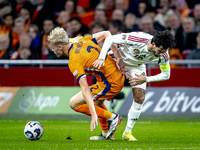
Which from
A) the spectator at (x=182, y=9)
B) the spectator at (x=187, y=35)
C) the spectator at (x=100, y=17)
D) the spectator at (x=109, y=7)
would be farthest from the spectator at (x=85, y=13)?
the spectator at (x=187, y=35)

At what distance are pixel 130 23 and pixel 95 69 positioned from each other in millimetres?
5853

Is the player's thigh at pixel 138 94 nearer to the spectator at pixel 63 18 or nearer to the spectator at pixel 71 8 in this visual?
the spectator at pixel 63 18

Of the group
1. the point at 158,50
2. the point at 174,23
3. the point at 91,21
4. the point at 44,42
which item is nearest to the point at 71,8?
the point at 91,21

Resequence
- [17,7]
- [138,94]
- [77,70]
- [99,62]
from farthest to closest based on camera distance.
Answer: [17,7]
[138,94]
[99,62]
[77,70]

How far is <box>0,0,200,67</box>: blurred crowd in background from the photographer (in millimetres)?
11203

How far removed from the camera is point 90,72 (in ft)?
19.2

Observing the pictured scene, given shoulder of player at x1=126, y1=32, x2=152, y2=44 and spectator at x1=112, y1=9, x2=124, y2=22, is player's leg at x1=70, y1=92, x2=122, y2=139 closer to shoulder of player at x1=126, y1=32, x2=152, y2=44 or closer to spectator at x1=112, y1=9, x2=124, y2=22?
shoulder of player at x1=126, y1=32, x2=152, y2=44

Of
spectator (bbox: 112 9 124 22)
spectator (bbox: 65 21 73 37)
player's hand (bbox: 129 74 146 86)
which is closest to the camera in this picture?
player's hand (bbox: 129 74 146 86)

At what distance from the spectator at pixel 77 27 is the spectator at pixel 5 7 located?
325cm

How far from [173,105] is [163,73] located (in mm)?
4511

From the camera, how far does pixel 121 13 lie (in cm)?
1178

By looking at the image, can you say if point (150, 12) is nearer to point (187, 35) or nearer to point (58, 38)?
point (187, 35)

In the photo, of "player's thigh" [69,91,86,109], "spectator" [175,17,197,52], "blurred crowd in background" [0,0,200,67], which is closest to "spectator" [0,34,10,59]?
"blurred crowd in background" [0,0,200,67]

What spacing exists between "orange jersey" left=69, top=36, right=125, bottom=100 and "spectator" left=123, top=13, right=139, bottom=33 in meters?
5.26
